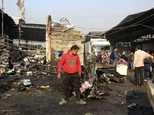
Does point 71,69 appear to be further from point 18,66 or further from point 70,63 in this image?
point 18,66

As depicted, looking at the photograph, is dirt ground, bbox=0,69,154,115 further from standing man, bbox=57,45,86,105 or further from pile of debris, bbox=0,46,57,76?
pile of debris, bbox=0,46,57,76

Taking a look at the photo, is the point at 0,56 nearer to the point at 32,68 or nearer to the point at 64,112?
the point at 32,68

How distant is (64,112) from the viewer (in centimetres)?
397

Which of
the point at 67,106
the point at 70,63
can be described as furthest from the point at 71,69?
the point at 67,106

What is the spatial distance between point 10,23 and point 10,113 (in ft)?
86.3

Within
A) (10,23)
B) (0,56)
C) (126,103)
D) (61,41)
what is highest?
(10,23)

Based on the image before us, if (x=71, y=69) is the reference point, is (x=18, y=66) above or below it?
below

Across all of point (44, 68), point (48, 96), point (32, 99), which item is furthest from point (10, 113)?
point (44, 68)

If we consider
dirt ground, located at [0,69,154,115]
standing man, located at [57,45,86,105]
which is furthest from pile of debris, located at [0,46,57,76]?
standing man, located at [57,45,86,105]

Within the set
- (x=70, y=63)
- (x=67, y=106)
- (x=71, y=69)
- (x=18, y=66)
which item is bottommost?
(x=67, y=106)

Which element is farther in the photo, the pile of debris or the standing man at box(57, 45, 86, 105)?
the pile of debris

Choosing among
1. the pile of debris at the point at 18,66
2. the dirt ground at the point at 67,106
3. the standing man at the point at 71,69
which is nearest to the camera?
the dirt ground at the point at 67,106

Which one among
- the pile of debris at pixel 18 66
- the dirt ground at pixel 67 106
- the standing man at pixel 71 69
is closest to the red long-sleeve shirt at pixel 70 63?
the standing man at pixel 71 69

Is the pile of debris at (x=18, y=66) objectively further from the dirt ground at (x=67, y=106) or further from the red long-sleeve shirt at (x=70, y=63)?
the red long-sleeve shirt at (x=70, y=63)
